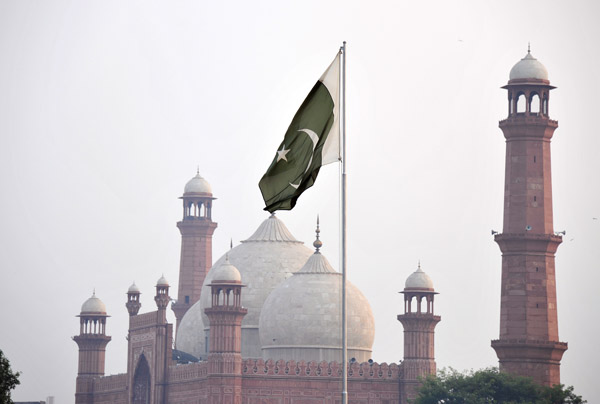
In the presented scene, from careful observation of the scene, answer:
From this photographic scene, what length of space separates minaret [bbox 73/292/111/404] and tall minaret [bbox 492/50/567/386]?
83.1 feet

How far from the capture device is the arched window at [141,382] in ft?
264

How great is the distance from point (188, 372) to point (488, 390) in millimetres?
14456

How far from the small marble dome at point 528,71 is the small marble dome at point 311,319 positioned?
12287 millimetres

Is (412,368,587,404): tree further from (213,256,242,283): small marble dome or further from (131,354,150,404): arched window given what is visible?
(131,354,150,404): arched window

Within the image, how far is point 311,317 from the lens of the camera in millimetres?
75688

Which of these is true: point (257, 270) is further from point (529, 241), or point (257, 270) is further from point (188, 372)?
point (529, 241)

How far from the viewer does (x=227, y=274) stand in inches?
2953

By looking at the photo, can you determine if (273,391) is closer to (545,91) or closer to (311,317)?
(311,317)

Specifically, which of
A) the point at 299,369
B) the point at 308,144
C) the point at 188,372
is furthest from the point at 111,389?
the point at 308,144

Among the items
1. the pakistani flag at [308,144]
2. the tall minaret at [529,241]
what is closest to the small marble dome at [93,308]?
the tall minaret at [529,241]

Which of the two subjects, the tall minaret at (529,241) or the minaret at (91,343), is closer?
the tall minaret at (529,241)

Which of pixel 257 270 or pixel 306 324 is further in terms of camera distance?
pixel 257 270

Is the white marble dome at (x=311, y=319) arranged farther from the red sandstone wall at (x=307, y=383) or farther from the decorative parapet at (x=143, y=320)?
the decorative parapet at (x=143, y=320)

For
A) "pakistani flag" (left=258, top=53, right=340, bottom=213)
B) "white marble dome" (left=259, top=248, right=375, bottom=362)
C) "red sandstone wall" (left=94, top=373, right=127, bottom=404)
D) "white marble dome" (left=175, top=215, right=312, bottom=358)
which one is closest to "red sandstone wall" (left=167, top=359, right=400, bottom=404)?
"white marble dome" (left=259, top=248, right=375, bottom=362)
